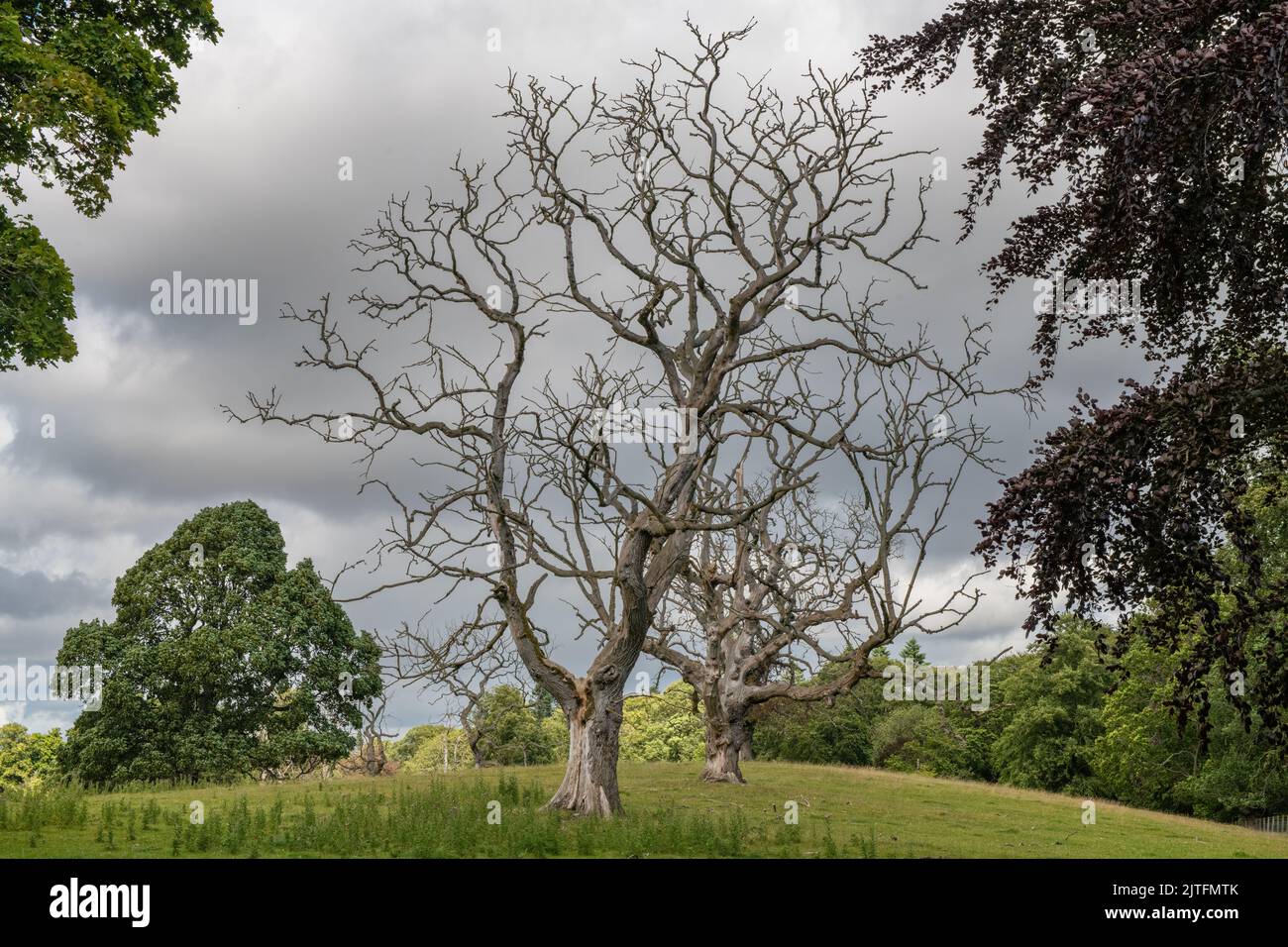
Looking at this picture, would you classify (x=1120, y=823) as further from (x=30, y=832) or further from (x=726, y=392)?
(x=30, y=832)

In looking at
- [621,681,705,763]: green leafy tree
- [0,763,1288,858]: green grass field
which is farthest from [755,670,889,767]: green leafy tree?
[0,763,1288,858]: green grass field

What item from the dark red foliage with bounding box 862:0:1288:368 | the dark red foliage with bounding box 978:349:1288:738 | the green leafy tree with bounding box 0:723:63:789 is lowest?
the green leafy tree with bounding box 0:723:63:789

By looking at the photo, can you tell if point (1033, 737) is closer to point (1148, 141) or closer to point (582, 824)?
point (582, 824)

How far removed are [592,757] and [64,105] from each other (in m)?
13.8

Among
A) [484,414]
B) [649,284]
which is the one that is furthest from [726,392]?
[484,414]

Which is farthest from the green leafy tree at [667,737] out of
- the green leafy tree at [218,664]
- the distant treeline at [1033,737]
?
the green leafy tree at [218,664]

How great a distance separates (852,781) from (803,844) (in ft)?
55.0

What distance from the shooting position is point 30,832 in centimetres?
1469

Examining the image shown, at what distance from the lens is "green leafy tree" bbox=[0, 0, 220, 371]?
1584 cm

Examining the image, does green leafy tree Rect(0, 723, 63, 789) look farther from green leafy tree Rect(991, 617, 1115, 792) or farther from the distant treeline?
green leafy tree Rect(991, 617, 1115, 792)

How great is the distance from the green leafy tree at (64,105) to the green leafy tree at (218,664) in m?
15.2

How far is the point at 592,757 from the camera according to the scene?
1741 centimetres

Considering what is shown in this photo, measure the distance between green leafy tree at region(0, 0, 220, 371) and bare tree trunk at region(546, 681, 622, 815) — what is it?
37.3 feet

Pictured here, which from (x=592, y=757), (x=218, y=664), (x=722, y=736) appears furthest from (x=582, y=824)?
(x=218, y=664)
